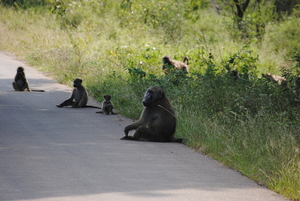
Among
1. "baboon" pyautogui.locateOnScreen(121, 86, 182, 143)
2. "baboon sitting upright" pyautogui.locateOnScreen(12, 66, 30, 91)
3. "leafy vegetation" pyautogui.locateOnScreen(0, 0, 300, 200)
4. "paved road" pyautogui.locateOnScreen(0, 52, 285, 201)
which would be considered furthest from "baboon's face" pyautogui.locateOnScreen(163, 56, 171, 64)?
"baboon" pyautogui.locateOnScreen(121, 86, 182, 143)

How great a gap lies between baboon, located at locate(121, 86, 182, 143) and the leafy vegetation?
410 millimetres

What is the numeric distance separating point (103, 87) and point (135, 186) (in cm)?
1006

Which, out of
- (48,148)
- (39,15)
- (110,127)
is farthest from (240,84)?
(39,15)

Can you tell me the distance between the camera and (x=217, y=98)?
12.8m

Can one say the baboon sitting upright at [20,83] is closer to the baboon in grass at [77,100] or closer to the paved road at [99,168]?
the baboon in grass at [77,100]

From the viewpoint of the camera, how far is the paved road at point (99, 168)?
21.1 feet

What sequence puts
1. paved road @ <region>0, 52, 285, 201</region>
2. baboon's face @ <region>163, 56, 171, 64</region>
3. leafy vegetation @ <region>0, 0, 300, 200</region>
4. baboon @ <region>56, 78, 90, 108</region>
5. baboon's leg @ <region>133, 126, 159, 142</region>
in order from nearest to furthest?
paved road @ <region>0, 52, 285, 201</region>
leafy vegetation @ <region>0, 0, 300, 200</region>
baboon's leg @ <region>133, 126, 159, 142</region>
baboon @ <region>56, 78, 90, 108</region>
baboon's face @ <region>163, 56, 171, 64</region>

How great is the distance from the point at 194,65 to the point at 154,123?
43.9ft

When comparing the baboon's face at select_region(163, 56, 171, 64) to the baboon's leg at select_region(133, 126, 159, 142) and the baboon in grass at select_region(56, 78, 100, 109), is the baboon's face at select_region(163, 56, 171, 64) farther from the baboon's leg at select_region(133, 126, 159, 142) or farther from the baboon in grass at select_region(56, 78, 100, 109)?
the baboon's leg at select_region(133, 126, 159, 142)

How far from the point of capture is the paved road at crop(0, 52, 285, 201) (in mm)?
6430

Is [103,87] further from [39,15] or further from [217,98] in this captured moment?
[39,15]

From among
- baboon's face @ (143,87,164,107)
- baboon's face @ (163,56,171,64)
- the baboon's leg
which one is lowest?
the baboon's leg

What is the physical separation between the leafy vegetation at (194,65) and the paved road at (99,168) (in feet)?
1.73

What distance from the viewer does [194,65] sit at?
75.7 feet
